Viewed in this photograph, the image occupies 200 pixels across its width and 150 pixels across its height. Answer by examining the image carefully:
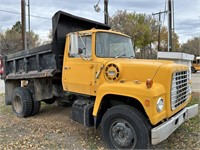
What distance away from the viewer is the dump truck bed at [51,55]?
235 inches

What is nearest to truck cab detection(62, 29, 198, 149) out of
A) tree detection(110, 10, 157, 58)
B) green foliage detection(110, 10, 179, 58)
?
green foliage detection(110, 10, 179, 58)

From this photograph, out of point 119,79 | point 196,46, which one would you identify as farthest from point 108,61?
point 196,46

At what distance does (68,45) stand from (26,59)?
1779 mm

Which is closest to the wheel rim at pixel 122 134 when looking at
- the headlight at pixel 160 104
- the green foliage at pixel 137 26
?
the headlight at pixel 160 104

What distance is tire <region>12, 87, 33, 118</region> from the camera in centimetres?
706

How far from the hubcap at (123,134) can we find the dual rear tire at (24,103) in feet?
11.2

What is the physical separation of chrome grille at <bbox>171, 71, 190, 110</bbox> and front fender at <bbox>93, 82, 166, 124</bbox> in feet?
1.07

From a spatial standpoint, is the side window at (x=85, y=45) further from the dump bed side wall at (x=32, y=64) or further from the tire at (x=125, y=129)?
the tire at (x=125, y=129)

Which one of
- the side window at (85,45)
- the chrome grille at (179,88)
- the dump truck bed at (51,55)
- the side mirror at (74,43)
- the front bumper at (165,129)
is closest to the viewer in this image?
the front bumper at (165,129)

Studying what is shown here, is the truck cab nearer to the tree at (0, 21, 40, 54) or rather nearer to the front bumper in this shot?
the front bumper

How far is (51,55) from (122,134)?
110 inches

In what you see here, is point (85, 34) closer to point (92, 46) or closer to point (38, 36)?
Answer: point (92, 46)

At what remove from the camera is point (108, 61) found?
4941mm

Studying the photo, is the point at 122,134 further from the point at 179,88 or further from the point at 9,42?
the point at 9,42
